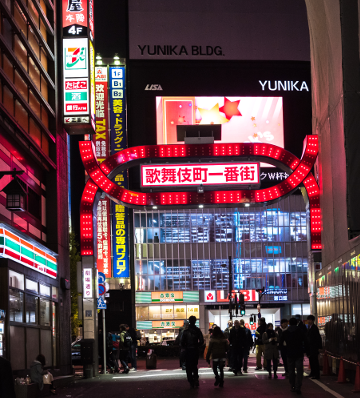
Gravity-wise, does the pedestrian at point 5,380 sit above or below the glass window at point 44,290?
below

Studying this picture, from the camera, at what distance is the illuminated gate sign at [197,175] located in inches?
1031

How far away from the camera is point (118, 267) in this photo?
59.1 meters

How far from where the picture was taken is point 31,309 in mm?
20859

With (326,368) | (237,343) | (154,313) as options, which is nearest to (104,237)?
(154,313)

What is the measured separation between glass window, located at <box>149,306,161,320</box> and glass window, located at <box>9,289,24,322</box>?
169ft

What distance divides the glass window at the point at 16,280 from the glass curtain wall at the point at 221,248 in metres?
51.7

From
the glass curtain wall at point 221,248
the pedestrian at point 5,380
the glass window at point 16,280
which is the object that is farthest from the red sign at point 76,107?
the glass curtain wall at point 221,248

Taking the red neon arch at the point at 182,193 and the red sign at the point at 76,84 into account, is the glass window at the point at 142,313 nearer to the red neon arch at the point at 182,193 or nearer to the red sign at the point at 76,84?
the red neon arch at the point at 182,193

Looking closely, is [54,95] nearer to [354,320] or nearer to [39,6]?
[39,6]

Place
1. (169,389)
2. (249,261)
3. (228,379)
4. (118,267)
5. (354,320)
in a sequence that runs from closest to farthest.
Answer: (354,320)
(169,389)
(228,379)
(118,267)
(249,261)

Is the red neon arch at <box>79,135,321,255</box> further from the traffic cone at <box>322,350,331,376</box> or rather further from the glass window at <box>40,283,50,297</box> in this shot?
the traffic cone at <box>322,350,331,376</box>

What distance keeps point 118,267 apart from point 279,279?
2146 centimetres

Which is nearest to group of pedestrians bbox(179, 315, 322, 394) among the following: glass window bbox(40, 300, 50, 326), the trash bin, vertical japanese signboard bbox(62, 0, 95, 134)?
glass window bbox(40, 300, 50, 326)

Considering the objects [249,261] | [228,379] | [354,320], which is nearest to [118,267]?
[249,261]
